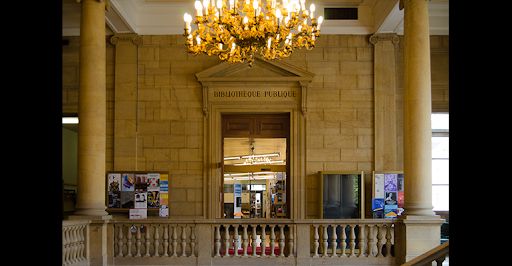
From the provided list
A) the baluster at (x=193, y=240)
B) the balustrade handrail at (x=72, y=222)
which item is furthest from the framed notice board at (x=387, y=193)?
the balustrade handrail at (x=72, y=222)

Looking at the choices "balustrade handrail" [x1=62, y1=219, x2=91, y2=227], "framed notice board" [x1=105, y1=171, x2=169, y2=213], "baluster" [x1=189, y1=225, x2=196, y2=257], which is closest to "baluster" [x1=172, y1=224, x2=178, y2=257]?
"baluster" [x1=189, y1=225, x2=196, y2=257]

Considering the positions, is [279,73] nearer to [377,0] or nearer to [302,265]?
[377,0]

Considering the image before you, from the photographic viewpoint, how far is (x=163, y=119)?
1479 cm

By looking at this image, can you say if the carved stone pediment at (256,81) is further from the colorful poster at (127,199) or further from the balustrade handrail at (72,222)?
the balustrade handrail at (72,222)

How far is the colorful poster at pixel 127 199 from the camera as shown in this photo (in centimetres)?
1410

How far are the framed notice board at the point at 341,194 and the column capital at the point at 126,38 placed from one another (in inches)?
195

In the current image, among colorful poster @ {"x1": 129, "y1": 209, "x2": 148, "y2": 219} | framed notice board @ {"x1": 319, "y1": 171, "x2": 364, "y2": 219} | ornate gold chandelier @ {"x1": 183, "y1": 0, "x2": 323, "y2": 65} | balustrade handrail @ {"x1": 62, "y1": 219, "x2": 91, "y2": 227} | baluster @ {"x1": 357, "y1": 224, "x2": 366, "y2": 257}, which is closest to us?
balustrade handrail @ {"x1": 62, "y1": 219, "x2": 91, "y2": 227}

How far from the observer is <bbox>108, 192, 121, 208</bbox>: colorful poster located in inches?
557

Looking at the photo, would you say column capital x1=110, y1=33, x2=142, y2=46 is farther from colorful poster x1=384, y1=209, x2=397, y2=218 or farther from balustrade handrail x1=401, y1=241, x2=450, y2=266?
balustrade handrail x1=401, y1=241, x2=450, y2=266

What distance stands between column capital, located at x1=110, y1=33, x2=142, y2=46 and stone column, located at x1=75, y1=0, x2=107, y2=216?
3547 mm

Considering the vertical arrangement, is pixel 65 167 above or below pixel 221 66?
below
